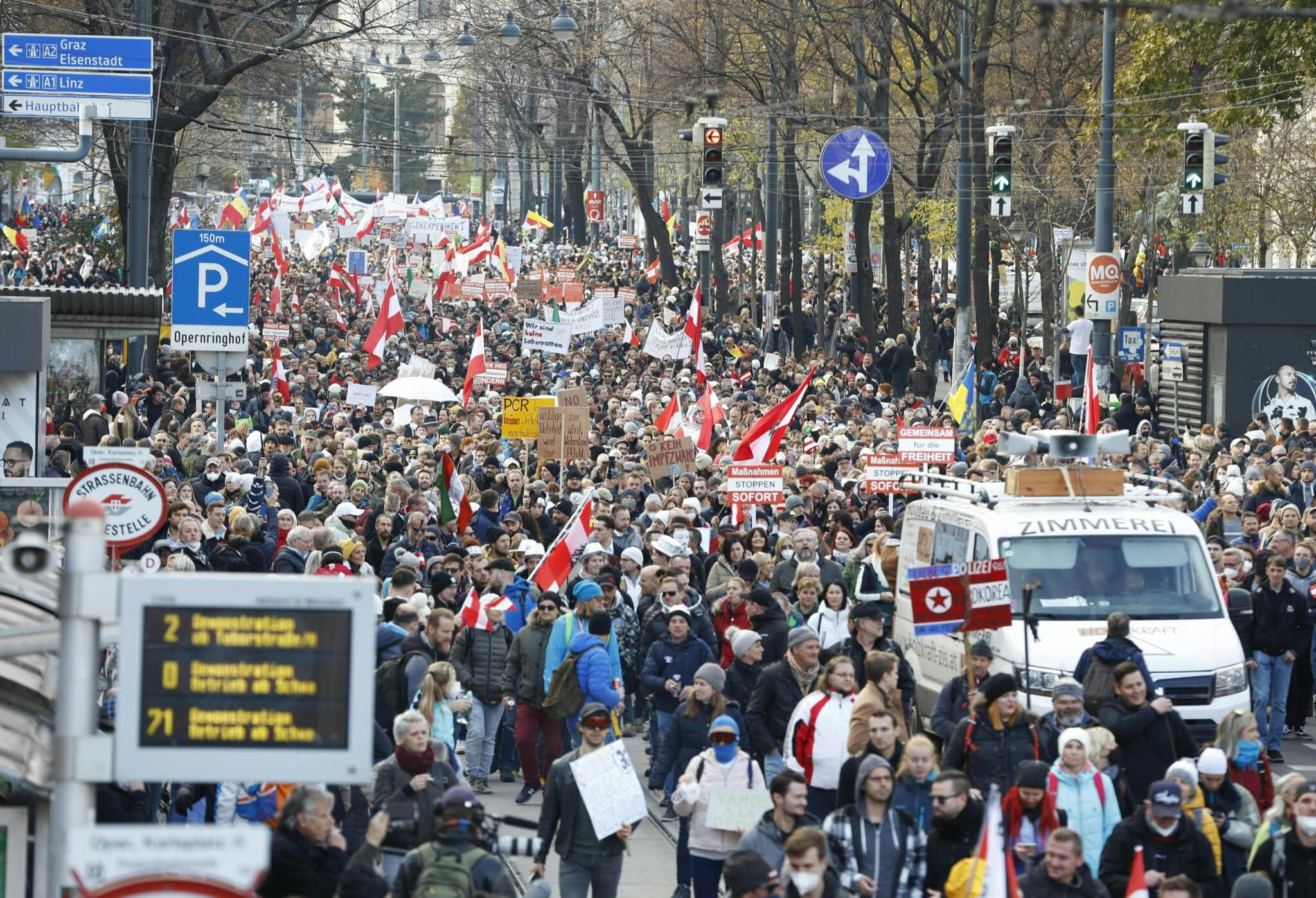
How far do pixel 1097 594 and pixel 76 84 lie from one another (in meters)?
11.3

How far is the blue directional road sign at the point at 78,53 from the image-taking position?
1998cm

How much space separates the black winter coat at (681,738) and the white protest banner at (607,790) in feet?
4.78

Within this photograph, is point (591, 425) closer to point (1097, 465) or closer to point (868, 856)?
point (1097, 465)

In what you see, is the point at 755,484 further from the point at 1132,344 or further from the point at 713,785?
the point at 1132,344

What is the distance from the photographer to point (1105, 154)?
3014 centimetres

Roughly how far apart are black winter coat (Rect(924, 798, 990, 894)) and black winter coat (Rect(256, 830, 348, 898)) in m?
2.58

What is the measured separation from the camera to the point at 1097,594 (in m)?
13.5

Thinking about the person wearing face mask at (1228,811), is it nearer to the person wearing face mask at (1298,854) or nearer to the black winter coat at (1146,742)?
the person wearing face mask at (1298,854)

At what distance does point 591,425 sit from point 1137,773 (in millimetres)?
19742

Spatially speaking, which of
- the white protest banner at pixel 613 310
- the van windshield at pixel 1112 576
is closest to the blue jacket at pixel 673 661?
the van windshield at pixel 1112 576

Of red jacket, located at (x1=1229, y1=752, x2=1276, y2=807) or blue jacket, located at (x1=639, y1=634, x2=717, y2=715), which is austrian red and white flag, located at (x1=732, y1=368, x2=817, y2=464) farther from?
red jacket, located at (x1=1229, y1=752, x2=1276, y2=807)

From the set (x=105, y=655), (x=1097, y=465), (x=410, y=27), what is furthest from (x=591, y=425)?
(x=105, y=655)

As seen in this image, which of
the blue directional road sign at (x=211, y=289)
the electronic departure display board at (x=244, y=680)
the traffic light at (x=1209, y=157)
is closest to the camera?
the electronic departure display board at (x=244, y=680)

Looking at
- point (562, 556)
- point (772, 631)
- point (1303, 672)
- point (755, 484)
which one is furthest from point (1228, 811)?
point (755, 484)
